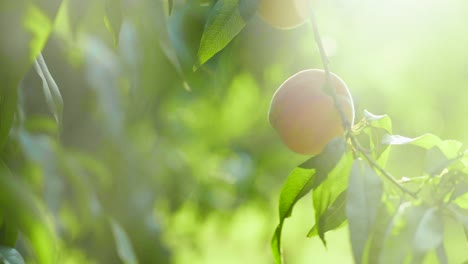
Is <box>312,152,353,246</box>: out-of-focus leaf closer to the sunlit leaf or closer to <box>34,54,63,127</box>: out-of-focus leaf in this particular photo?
<box>34,54,63,127</box>: out-of-focus leaf

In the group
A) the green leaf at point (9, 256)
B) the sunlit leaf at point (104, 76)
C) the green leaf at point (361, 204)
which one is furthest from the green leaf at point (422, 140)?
the sunlit leaf at point (104, 76)

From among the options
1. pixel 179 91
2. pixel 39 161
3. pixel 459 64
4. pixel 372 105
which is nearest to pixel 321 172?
pixel 39 161

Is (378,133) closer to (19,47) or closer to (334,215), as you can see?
(334,215)

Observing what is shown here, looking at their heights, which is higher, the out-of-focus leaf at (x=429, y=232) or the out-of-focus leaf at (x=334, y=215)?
the out-of-focus leaf at (x=429, y=232)

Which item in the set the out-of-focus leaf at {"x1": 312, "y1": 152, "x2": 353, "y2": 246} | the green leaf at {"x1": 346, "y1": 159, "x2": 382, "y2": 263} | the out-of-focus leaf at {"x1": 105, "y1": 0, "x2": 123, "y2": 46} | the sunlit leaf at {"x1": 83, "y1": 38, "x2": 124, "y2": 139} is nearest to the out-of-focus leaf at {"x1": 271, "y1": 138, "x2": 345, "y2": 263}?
the out-of-focus leaf at {"x1": 312, "y1": 152, "x2": 353, "y2": 246}

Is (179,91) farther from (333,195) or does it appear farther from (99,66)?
(333,195)

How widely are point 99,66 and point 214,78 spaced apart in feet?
2.80

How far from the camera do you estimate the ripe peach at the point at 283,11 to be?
2.89 ft

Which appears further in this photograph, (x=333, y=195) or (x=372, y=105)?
(x=372, y=105)

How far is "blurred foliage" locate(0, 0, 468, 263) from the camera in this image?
97 cm

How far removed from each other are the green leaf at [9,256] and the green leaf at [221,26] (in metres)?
0.31

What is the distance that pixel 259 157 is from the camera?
3.17 meters

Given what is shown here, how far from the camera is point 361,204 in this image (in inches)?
23.5

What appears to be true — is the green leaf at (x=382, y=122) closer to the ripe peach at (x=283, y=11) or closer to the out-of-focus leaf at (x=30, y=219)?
the ripe peach at (x=283, y=11)
